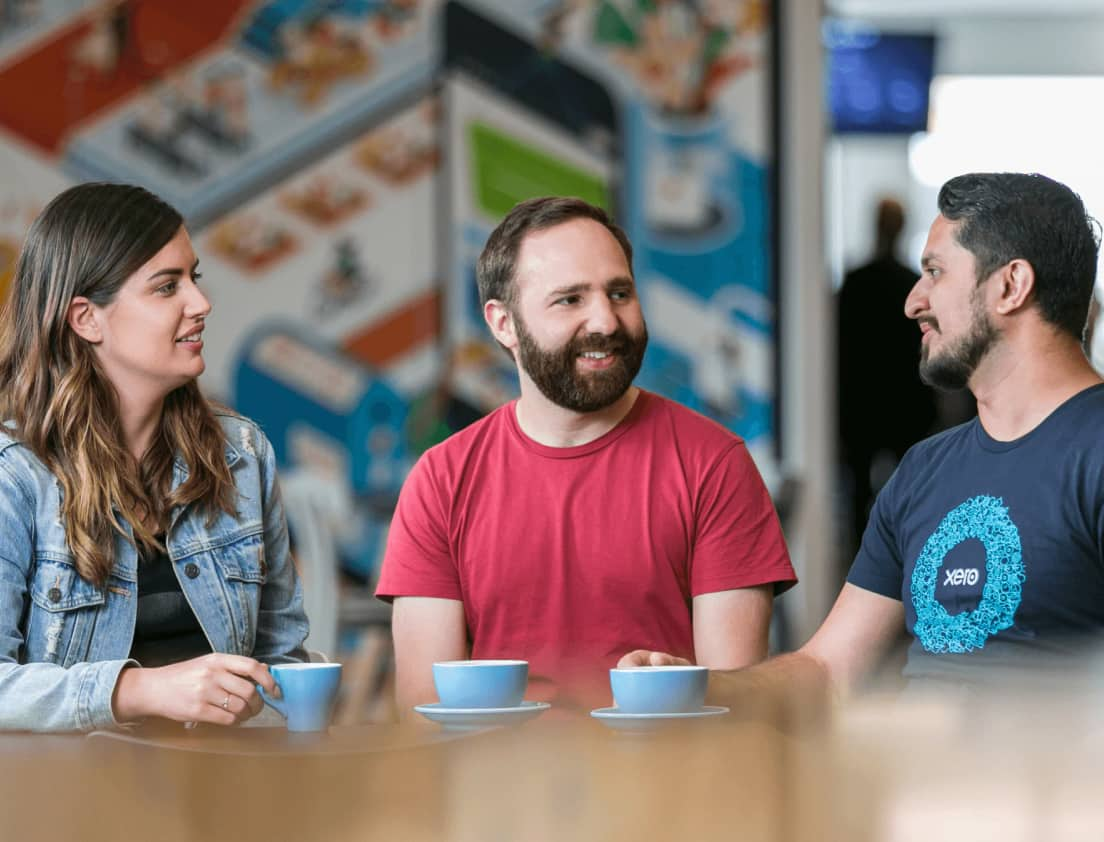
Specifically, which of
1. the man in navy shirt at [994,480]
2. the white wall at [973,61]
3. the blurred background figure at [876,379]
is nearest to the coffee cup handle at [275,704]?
the man in navy shirt at [994,480]

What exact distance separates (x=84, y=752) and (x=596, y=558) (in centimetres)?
97

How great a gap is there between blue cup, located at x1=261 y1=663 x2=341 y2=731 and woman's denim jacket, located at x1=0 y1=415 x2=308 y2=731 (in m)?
0.22

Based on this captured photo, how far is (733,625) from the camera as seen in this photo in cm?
192

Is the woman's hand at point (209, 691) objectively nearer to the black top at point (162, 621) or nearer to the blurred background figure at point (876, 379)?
the black top at point (162, 621)

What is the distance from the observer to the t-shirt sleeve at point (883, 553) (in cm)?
186

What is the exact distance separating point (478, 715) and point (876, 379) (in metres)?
4.64

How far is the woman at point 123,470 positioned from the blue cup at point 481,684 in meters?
0.51

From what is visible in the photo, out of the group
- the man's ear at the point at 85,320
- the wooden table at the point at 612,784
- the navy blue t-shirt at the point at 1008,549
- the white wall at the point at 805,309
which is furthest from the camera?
the white wall at the point at 805,309

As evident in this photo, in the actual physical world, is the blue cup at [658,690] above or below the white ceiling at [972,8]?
below

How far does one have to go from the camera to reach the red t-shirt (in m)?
1.92

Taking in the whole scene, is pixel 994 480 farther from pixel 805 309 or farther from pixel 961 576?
pixel 805 309

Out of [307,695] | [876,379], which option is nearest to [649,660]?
[307,695]

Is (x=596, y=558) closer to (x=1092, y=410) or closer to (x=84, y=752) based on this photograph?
(x=1092, y=410)

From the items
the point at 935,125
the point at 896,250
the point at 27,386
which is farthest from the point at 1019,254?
the point at 935,125
